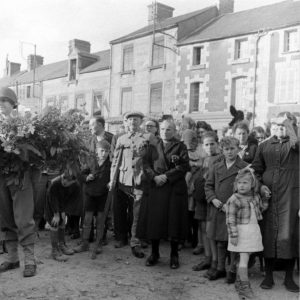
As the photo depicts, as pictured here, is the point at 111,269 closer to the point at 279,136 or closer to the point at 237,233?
the point at 237,233

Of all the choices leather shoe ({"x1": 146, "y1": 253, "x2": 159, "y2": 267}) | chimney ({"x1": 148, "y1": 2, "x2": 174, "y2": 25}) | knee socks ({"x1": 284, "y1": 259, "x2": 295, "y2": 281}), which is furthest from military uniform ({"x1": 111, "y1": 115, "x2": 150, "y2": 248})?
chimney ({"x1": 148, "y1": 2, "x2": 174, "y2": 25})

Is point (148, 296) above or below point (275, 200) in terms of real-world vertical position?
below

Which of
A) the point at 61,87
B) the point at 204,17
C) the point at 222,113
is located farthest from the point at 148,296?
the point at 61,87

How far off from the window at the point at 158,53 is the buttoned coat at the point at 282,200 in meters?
22.0

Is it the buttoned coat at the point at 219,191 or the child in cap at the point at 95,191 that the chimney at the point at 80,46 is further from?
the buttoned coat at the point at 219,191

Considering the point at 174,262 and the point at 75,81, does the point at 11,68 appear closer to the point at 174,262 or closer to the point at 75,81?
the point at 75,81

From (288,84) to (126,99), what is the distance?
10617 mm

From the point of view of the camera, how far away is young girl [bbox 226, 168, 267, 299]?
4.50m

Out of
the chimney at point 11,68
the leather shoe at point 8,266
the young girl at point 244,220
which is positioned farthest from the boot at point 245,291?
the chimney at point 11,68

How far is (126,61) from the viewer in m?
28.6

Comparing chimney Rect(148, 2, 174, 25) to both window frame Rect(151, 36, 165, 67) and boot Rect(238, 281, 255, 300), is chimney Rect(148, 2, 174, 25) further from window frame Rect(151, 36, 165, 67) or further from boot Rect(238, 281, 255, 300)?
boot Rect(238, 281, 255, 300)

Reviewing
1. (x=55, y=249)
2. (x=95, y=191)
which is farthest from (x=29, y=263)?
(x=95, y=191)

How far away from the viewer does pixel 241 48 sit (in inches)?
897

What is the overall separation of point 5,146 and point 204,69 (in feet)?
66.6
